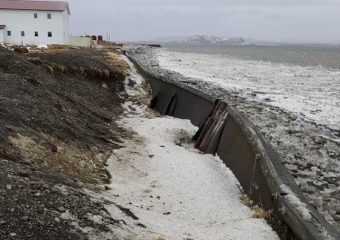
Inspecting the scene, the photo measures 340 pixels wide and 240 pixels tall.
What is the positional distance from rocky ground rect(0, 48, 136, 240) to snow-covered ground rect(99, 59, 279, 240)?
35 cm

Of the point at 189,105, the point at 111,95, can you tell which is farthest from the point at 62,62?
the point at 189,105

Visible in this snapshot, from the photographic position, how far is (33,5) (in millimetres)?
60844

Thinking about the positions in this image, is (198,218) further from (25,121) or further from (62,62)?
(62,62)

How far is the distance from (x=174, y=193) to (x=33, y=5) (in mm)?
57836

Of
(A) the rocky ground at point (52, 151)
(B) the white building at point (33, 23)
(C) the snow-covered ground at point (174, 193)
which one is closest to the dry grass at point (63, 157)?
(A) the rocky ground at point (52, 151)

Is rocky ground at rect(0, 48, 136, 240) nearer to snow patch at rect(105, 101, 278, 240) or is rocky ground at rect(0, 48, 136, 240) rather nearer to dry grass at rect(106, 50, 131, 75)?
snow patch at rect(105, 101, 278, 240)

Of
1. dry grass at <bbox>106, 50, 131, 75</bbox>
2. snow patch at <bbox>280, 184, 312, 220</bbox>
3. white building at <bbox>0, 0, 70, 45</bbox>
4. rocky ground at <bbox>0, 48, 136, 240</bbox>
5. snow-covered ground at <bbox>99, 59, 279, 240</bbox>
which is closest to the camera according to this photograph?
rocky ground at <bbox>0, 48, 136, 240</bbox>

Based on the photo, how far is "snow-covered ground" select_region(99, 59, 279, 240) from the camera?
623 cm

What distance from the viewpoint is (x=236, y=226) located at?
259 inches

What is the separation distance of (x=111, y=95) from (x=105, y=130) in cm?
653

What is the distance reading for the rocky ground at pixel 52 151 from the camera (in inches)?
210

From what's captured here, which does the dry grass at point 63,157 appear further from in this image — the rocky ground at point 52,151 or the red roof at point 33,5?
the red roof at point 33,5

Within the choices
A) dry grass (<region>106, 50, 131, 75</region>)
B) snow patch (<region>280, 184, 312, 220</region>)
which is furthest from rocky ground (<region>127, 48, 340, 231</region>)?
dry grass (<region>106, 50, 131, 75</region>)

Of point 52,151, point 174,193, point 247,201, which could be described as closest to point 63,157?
point 52,151
